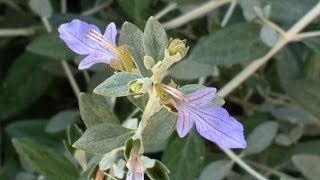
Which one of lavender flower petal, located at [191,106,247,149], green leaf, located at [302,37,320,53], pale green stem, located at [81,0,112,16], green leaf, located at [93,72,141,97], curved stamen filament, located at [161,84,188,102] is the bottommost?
green leaf, located at [302,37,320,53]

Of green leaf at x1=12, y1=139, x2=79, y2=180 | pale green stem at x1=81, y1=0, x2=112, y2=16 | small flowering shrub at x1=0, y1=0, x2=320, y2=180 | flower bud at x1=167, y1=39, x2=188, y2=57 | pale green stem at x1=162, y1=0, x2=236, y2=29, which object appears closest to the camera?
flower bud at x1=167, y1=39, x2=188, y2=57

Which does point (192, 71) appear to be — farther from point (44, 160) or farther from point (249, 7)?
point (44, 160)

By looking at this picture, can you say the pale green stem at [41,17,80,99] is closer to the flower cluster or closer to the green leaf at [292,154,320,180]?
the green leaf at [292,154,320,180]

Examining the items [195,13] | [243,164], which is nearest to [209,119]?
[243,164]

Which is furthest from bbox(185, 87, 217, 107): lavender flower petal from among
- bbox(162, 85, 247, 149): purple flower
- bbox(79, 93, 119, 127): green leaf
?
bbox(79, 93, 119, 127): green leaf

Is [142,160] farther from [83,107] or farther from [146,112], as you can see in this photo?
[83,107]

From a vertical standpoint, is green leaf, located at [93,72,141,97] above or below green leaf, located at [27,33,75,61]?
above

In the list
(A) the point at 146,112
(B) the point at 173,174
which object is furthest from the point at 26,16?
(A) the point at 146,112
